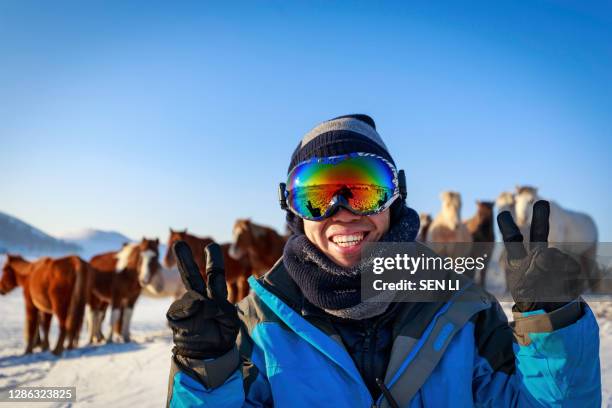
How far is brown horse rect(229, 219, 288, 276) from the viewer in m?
11.3

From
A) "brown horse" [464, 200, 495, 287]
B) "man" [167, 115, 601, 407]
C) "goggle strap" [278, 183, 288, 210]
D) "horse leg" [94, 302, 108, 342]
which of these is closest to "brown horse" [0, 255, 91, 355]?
"horse leg" [94, 302, 108, 342]

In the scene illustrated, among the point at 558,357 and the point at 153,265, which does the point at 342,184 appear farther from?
the point at 153,265

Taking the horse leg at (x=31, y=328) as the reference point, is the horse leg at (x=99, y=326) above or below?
below

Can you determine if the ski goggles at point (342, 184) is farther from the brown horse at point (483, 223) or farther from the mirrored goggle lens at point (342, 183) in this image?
the brown horse at point (483, 223)

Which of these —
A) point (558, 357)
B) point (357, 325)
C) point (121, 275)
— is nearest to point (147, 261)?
point (121, 275)

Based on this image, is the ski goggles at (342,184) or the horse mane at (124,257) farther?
the horse mane at (124,257)

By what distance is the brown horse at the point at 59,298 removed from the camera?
29.8ft

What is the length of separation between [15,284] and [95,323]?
2614mm

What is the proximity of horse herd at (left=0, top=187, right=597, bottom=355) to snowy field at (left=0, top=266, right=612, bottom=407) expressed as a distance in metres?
0.96

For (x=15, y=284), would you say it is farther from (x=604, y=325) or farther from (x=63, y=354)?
(x=604, y=325)

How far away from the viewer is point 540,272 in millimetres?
1327

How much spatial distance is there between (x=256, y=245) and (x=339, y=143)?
970cm

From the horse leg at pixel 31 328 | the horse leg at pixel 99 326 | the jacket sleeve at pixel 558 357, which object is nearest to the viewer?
the jacket sleeve at pixel 558 357

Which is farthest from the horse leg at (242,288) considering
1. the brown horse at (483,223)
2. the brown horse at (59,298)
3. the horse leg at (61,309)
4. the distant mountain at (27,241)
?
the distant mountain at (27,241)
